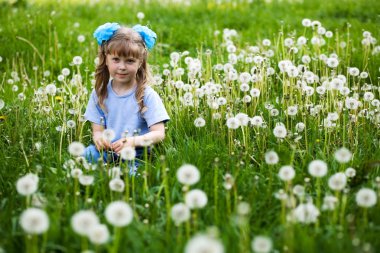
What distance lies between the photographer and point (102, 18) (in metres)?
7.85

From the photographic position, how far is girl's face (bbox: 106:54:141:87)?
3619mm

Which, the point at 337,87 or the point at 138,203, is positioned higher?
the point at 337,87

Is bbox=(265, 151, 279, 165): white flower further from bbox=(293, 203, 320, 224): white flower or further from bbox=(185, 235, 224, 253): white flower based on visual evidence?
bbox=(185, 235, 224, 253): white flower

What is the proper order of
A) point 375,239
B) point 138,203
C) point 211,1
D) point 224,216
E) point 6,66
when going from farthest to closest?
point 211,1, point 6,66, point 138,203, point 224,216, point 375,239

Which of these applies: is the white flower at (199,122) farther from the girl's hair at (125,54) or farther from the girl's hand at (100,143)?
the girl's hand at (100,143)

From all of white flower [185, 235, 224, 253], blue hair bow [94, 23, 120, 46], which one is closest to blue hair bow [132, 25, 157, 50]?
blue hair bow [94, 23, 120, 46]

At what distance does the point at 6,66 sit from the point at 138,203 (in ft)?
11.7

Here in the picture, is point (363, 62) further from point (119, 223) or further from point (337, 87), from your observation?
point (119, 223)

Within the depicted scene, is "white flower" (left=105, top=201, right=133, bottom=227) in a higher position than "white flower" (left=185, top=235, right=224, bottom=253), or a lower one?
lower

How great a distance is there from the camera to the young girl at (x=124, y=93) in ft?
11.9

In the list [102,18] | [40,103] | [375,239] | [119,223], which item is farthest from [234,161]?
[102,18]

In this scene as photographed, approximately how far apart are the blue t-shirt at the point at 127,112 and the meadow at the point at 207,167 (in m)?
0.14

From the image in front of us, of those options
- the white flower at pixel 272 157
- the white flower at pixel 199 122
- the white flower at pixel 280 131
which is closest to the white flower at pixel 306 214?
the white flower at pixel 272 157

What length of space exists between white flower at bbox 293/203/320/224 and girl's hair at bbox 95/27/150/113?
1654 millimetres
